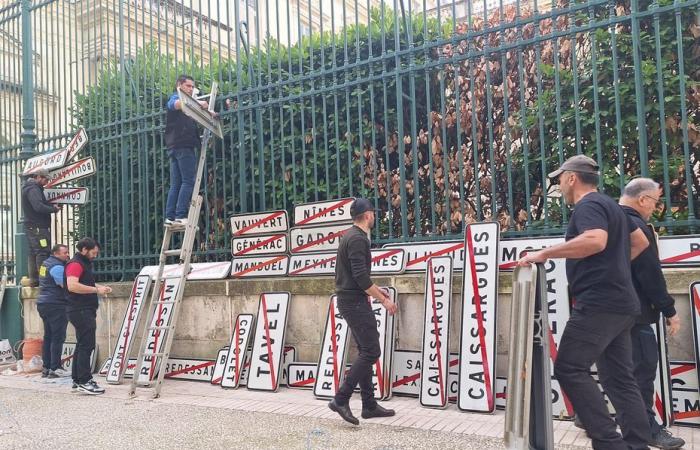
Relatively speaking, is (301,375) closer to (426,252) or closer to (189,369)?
(189,369)

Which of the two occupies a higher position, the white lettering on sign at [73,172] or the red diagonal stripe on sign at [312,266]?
the white lettering on sign at [73,172]

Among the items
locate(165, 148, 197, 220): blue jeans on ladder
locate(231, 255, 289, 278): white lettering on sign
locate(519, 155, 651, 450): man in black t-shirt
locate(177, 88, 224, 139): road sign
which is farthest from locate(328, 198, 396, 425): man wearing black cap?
locate(165, 148, 197, 220): blue jeans on ladder

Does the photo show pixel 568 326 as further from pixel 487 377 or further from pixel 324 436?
pixel 324 436

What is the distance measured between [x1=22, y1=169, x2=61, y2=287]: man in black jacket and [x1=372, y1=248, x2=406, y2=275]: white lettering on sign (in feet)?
16.6

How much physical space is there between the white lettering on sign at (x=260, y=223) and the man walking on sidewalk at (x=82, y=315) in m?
1.64

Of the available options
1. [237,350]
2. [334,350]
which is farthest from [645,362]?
[237,350]

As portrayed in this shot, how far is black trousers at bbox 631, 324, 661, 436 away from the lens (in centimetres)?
414

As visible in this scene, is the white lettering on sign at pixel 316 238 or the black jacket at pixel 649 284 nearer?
the black jacket at pixel 649 284

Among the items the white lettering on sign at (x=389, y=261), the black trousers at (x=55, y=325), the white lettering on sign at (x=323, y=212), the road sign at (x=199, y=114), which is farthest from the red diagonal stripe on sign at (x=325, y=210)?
the black trousers at (x=55, y=325)

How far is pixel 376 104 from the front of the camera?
6.88 m

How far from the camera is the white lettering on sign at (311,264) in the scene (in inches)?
263

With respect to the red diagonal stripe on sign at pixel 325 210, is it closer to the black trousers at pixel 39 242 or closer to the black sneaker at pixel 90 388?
the black sneaker at pixel 90 388

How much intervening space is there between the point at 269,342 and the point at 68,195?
400 cm

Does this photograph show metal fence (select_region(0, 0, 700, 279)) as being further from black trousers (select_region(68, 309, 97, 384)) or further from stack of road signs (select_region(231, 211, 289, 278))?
black trousers (select_region(68, 309, 97, 384))
